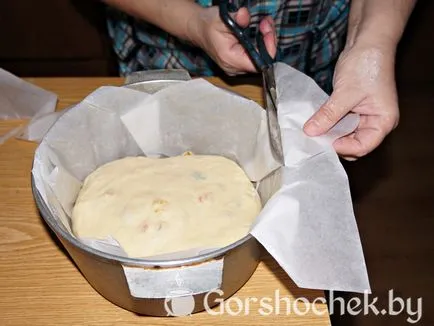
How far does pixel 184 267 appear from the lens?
53 cm

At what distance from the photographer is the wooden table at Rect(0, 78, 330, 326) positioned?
0.63m

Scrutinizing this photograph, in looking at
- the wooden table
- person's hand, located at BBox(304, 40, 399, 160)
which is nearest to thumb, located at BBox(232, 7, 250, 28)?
person's hand, located at BBox(304, 40, 399, 160)

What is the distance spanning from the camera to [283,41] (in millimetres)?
955

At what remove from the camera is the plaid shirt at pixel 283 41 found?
93 cm

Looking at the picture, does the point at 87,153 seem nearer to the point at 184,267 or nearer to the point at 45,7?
the point at 184,267

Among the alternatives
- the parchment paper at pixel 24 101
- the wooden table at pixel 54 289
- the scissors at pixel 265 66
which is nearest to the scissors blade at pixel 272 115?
the scissors at pixel 265 66

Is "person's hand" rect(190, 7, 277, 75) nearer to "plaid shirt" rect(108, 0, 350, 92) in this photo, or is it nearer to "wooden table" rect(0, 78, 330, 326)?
"plaid shirt" rect(108, 0, 350, 92)

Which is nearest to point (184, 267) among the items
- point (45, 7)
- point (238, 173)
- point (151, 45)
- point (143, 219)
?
point (143, 219)

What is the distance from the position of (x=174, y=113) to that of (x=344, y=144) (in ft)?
0.72

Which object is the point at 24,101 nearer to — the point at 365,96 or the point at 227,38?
the point at 227,38

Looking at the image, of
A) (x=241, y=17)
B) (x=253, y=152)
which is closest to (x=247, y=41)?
(x=241, y=17)

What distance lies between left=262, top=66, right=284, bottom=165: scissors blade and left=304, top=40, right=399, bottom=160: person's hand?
0.06 meters

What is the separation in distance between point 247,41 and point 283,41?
230 mm

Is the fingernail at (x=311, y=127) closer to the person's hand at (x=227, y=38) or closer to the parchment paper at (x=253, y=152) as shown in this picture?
the parchment paper at (x=253, y=152)
